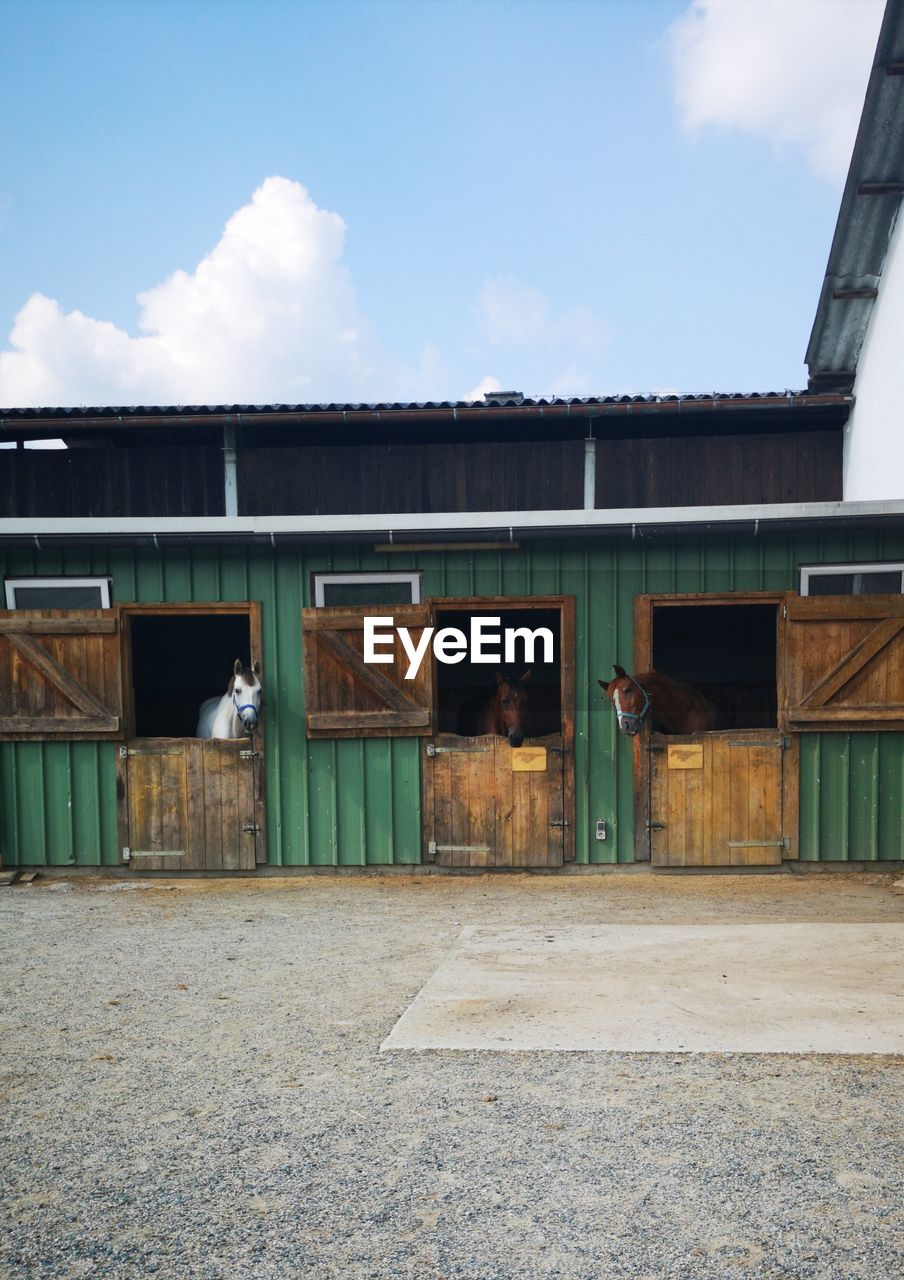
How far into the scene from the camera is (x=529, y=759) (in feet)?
23.5

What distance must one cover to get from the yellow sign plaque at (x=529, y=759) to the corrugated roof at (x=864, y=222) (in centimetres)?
625

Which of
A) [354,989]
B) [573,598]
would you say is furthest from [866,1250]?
[573,598]

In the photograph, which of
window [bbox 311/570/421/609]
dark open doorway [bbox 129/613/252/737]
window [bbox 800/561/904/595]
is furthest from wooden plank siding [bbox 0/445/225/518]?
window [bbox 800/561/904/595]

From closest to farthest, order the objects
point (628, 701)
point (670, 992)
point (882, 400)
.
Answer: point (670, 992), point (628, 701), point (882, 400)

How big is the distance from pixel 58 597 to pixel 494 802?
375 centimetres

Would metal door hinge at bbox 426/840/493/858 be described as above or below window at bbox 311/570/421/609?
below

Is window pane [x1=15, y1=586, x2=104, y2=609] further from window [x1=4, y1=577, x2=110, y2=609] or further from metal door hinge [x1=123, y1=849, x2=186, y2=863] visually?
metal door hinge [x1=123, y1=849, x2=186, y2=863]

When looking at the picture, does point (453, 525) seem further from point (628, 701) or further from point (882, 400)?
point (882, 400)

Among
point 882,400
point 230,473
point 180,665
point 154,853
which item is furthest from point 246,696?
point 882,400

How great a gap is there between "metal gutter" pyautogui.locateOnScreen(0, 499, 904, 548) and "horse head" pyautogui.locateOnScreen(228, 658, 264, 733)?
39.6 inches

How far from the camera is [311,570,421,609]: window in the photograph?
7.27 meters

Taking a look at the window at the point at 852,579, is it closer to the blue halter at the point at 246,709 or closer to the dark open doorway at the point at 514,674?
the dark open doorway at the point at 514,674

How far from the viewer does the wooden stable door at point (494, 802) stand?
7164 mm
